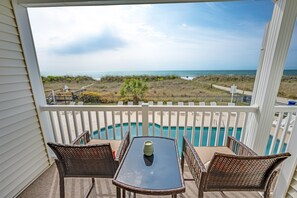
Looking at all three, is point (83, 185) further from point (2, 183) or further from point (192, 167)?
point (192, 167)

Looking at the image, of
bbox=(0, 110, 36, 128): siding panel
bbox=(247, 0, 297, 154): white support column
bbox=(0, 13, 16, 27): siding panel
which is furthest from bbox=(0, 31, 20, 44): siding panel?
bbox=(247, 0, 297, 154): white support column

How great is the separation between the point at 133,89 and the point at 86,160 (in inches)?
151

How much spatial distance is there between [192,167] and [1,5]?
118 inches

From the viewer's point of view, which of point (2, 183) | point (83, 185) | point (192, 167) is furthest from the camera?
point (83, 185)

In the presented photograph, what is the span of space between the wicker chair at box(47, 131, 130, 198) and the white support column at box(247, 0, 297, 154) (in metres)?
2.03

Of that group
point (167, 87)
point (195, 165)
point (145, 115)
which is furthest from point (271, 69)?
point (167, 87)

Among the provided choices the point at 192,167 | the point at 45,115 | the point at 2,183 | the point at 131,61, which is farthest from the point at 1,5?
the point at 131,61

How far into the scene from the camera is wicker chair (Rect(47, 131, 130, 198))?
1270 millimetres

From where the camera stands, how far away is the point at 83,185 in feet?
6.57

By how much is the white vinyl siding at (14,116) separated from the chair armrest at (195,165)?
2.26 meters

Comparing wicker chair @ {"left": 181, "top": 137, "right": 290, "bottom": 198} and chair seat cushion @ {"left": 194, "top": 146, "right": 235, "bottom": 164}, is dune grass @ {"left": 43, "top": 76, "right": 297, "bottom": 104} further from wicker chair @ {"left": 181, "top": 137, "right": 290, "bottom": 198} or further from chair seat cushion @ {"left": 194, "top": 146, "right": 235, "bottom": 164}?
wicker chair @ {"left": 181, "top": 137, "right": 290, "bottom": 198}

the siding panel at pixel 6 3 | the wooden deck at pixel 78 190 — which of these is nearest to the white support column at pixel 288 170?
the wooden deck at pixel 78 190

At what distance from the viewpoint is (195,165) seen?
4.65 ft

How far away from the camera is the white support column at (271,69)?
1.68 metres
